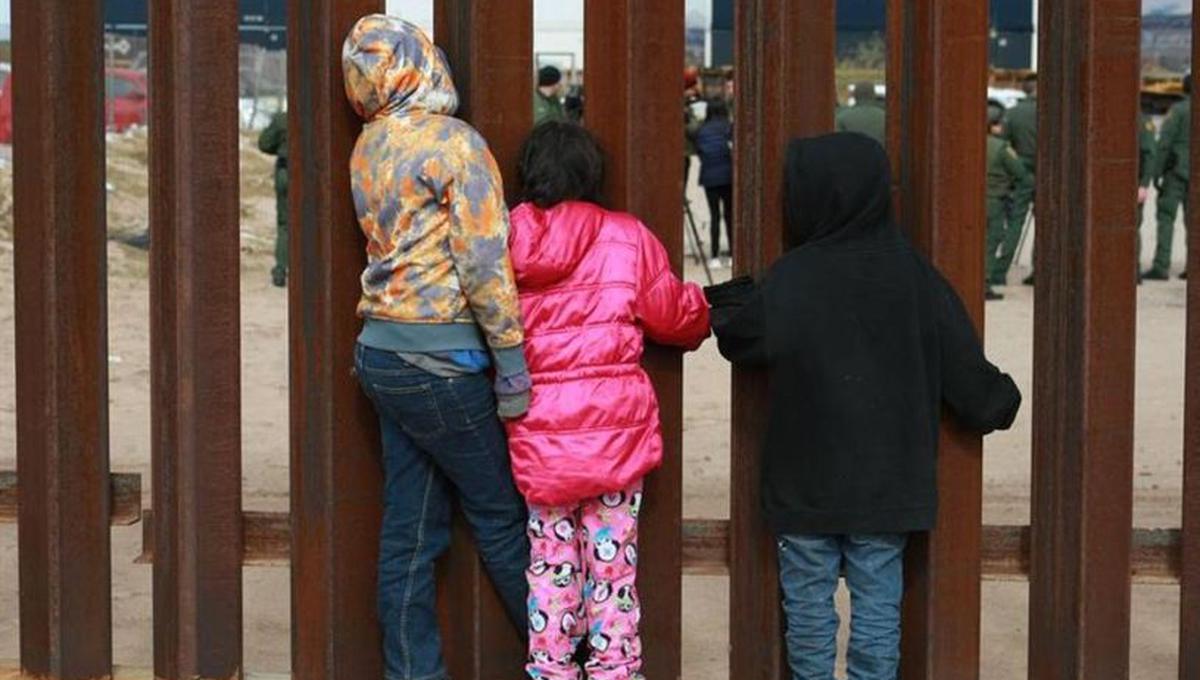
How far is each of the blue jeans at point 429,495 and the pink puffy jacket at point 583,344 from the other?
4.0 inches

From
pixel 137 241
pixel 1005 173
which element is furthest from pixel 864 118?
pixel 137 241

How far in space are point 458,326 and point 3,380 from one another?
23.3ft

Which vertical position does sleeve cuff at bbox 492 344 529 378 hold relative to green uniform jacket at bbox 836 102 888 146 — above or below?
below

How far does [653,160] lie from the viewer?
4660mm

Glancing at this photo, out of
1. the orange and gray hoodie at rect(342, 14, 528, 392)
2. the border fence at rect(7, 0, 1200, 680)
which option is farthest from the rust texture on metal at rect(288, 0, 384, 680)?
the orange and gray hoodie at rect(342, 14, 528, 392)

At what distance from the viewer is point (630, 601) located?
466 cm

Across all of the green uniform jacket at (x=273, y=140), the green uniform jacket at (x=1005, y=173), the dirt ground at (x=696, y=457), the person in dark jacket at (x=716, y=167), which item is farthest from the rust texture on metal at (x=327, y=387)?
the person in dark jacket at (x=716, y=167)

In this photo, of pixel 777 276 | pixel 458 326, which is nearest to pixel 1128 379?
pixel 777 276

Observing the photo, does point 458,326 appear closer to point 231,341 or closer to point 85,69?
point 231,341

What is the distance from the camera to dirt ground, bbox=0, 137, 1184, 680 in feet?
19.3

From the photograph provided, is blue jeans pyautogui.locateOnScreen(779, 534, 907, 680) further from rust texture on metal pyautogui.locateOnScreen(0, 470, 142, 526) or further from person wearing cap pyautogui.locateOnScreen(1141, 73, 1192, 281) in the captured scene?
person wearing cap pyautogui.locateOnScreen(1141, 73, 1192, 281)

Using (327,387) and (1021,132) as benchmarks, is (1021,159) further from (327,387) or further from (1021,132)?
(327,387)

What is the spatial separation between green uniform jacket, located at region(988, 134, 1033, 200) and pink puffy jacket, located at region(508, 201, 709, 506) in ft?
37.4

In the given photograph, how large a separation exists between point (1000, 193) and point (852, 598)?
11564mm
